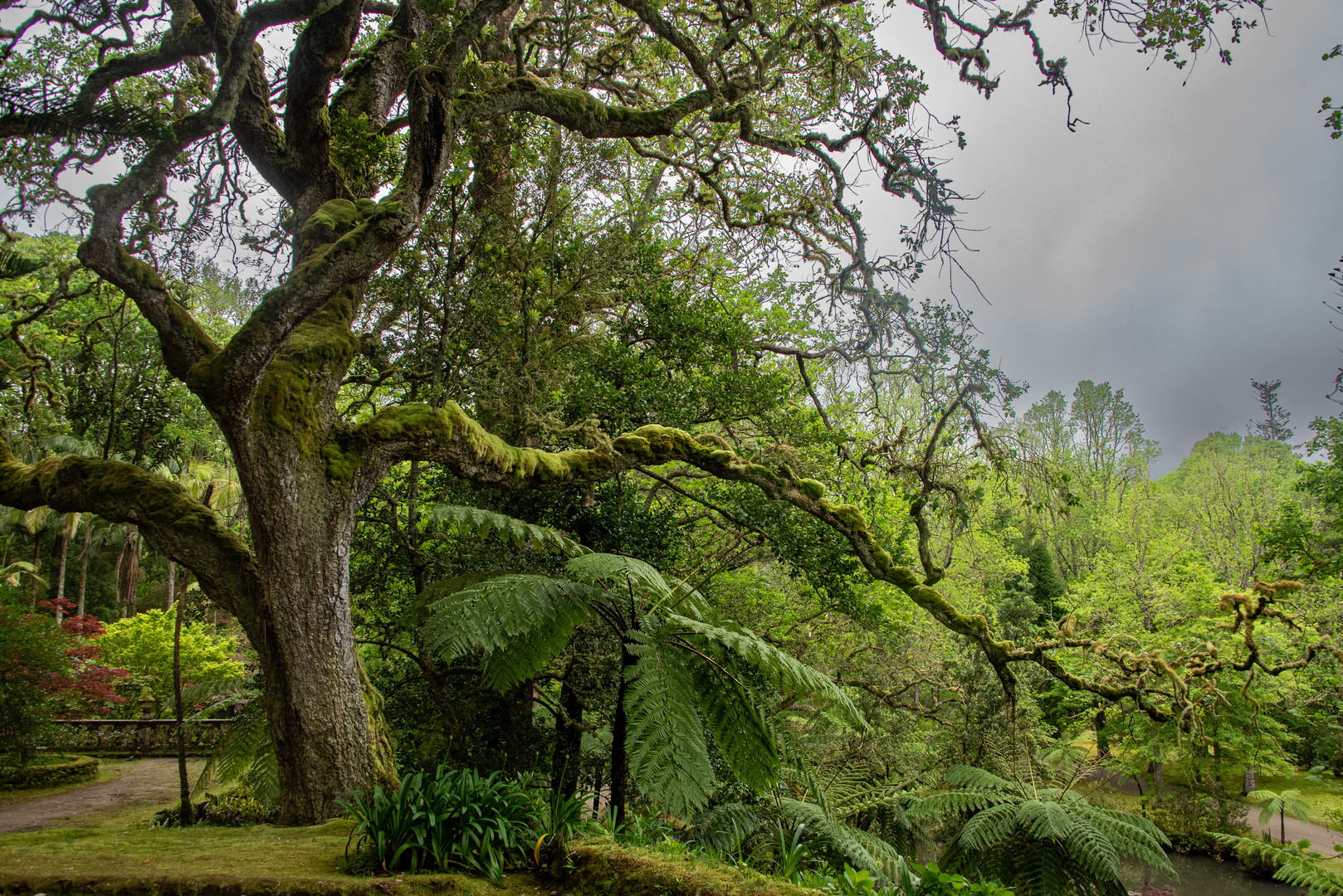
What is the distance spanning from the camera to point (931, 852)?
10.1m

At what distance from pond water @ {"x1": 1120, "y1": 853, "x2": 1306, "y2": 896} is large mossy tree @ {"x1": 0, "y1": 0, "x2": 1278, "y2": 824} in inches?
373

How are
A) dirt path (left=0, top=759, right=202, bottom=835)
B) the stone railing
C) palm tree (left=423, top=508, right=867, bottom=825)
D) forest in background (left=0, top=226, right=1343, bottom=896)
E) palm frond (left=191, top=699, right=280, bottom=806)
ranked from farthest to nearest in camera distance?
the stone railing
dirt path (left=0, top=759, right=202, bottom=835)
forest in background (left=0, top=226, right=1343, bottom=896)
palm frond (left=191, top=699, right=280, bottom=806)
palm tree (left=423, top=508, right=867, bottom=825)

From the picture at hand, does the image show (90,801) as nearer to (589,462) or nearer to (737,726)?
(589,462)

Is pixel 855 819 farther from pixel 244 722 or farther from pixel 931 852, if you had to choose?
pixel 244 722

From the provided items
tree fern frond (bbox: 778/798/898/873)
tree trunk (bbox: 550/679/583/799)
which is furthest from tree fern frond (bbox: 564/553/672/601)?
tree trunk (bbox: 550/679/583/799)

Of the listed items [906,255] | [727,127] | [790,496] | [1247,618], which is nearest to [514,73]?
[727,127]

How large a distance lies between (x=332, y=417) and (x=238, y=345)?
79 cm

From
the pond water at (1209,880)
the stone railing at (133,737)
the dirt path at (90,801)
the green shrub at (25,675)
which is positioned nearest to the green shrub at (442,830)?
the dirt path at (90,801)

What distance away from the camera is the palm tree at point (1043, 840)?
19.5ft

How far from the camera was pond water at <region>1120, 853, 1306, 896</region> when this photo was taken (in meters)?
11.1

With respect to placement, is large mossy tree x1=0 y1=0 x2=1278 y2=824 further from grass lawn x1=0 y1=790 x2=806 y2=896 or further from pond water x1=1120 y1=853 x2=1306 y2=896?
pond water x1=1120 y1=853 x2=1306 y2=896

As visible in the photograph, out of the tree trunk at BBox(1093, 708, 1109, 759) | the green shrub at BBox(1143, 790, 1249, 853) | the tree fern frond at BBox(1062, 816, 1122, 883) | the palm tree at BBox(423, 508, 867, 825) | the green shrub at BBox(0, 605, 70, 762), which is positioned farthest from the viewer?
the tree trunk at BBox(1093, 708, 1109, 759)

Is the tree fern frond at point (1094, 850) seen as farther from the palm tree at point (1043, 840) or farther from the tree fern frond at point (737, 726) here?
the tree fern frond at point (737, 726)

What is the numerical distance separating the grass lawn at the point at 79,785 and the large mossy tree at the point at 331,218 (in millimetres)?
7811
